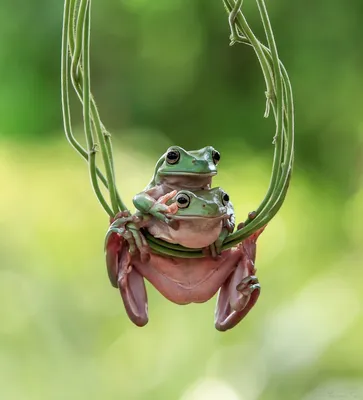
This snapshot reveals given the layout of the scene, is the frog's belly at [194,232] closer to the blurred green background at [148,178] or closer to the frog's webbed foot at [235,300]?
the frog's webbed foot at [235,300]

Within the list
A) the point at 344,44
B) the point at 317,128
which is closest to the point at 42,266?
the point at 317,128

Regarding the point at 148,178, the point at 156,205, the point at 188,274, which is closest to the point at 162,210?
the point at 156,205

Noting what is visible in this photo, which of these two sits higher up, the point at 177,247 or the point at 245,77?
the point at 245,77

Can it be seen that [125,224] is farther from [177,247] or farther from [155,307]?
[155,307]

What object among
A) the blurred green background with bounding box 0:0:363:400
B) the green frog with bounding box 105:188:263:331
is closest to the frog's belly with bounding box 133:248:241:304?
the green frog with bounding box 105:188:263:331

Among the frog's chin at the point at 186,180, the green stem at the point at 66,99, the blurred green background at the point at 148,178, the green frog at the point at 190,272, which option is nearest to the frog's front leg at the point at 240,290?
the green frog at the point at 190,272

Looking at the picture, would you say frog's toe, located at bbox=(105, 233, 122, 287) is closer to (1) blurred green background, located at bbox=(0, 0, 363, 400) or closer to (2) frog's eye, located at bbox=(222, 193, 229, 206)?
(2) frog's eye, located at bbox=(222, 193, 229, 206)

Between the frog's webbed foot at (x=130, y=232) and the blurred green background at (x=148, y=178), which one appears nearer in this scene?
the frog's webbed foot at (x=130, y=232)
